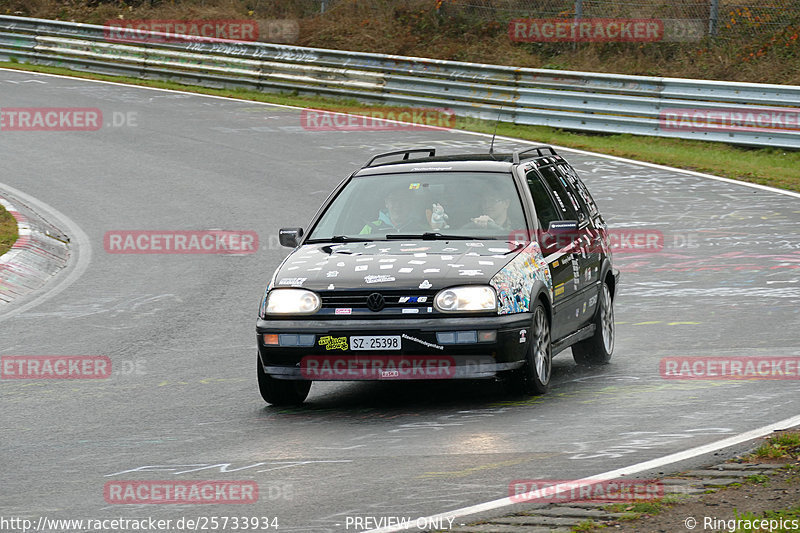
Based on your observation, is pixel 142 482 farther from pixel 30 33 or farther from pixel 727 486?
pixel 30 33

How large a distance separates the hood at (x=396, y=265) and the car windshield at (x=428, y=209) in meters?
0.22

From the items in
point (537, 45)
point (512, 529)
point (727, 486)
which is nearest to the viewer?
point (512, 529)

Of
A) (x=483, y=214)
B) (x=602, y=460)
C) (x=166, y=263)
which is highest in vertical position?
(x=483, y=214)

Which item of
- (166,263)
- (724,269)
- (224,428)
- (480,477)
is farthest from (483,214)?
(166,263)

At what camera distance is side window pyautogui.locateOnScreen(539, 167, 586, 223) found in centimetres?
1049

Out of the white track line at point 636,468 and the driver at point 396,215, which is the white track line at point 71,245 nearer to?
the driver at point 396,215

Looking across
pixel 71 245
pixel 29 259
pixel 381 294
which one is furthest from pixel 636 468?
pixel 71 245

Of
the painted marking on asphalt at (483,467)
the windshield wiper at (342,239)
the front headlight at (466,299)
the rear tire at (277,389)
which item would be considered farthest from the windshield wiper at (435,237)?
the painted marking on asphalt at (483,467)

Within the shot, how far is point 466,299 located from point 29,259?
26.2 ft

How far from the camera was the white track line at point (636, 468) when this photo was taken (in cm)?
604

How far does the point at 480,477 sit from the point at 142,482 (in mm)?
1779

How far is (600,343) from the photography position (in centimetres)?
1059

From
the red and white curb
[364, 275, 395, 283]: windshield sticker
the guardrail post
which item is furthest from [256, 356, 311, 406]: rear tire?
the guardrail post

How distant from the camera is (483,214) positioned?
9609 mm
